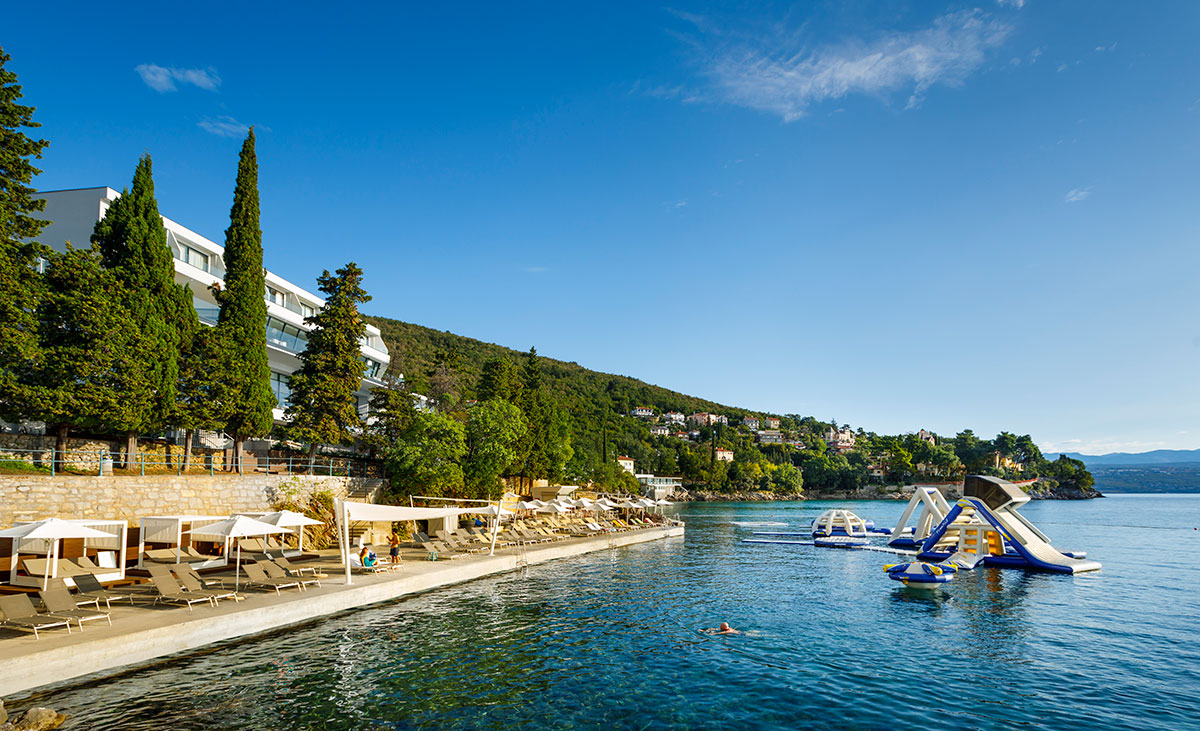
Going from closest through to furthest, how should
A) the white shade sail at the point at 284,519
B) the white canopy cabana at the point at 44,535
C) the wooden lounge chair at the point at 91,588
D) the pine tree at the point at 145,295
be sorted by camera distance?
the wooden lounge chair at the point at 91,588, the white canopy cabana at the point at 44,535, the white shade sail at the point at 284,519, the pine tree at the point at 145,295

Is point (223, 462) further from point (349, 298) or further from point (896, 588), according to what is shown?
point (896, 588)

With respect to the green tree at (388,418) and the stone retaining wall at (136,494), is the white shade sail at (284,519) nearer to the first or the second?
the stone retaining wall at (136,494)

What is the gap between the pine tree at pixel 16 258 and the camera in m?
22.4

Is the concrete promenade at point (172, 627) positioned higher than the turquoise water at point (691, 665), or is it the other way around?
the concrete promenade at point (172, 627)

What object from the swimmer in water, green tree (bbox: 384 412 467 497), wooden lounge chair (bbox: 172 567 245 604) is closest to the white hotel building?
green tree (bbox: 384 412 467 497)

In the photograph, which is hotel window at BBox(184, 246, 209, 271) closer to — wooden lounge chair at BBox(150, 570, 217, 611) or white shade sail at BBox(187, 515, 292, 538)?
white shade sail at BBox(187, 515, 292, 538)

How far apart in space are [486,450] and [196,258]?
22505 millimetres

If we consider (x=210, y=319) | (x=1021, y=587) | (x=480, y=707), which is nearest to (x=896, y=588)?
(x=1021, y=587)

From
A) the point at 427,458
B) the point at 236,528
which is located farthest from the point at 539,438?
the point at 236,528

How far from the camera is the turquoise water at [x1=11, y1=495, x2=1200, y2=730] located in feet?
40.5

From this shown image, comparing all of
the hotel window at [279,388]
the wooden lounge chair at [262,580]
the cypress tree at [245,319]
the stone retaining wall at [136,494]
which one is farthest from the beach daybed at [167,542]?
the hotel window at [279,388]

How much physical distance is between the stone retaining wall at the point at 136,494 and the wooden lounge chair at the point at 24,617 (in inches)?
386

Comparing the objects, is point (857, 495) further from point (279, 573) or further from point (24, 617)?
point (24, 617)

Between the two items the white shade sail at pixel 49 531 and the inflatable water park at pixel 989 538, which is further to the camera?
the inflatable water park at pixel 989 538
